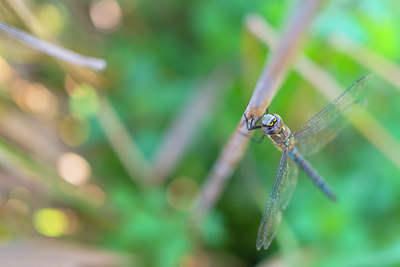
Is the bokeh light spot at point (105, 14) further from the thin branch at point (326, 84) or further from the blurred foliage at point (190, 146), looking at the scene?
the thin branch at point (326, 84)

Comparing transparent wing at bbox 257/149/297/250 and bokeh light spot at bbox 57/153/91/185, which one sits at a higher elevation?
bokeh light spot at bbox 57/153/91/185

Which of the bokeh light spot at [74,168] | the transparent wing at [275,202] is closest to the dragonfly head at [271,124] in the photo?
the transparent wing at [275,202]

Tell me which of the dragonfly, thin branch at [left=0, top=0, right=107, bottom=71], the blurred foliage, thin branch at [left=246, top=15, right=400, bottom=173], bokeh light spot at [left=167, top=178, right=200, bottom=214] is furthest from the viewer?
bokeh light spot at [left=167, top=178, right=200, bottom=214]

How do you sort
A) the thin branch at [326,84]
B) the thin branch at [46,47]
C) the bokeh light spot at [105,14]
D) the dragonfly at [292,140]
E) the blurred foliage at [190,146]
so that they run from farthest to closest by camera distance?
the bokeh light spot at [105,14] < the blurred foliage at [190,146] < the thin branch at [326,84] < the dragonfly at [292,140] < the thin branch at [46,47]

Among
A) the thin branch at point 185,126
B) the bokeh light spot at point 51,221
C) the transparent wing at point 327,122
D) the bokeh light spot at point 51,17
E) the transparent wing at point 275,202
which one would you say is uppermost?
the bokeh light spot at point 51,17

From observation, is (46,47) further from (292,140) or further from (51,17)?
(51,17)

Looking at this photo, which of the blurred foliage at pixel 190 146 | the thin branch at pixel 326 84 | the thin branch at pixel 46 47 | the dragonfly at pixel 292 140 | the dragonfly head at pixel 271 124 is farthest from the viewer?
the blurred foliage at pixel 190 146

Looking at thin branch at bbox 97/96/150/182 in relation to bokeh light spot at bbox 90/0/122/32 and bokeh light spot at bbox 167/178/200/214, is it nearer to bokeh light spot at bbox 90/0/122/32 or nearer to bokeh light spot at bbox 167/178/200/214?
bokeh light spot at bbox 167/178/200/214

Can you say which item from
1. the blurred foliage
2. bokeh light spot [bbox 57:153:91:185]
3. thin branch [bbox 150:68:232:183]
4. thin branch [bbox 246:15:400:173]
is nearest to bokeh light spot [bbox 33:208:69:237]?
the blurred foliage
